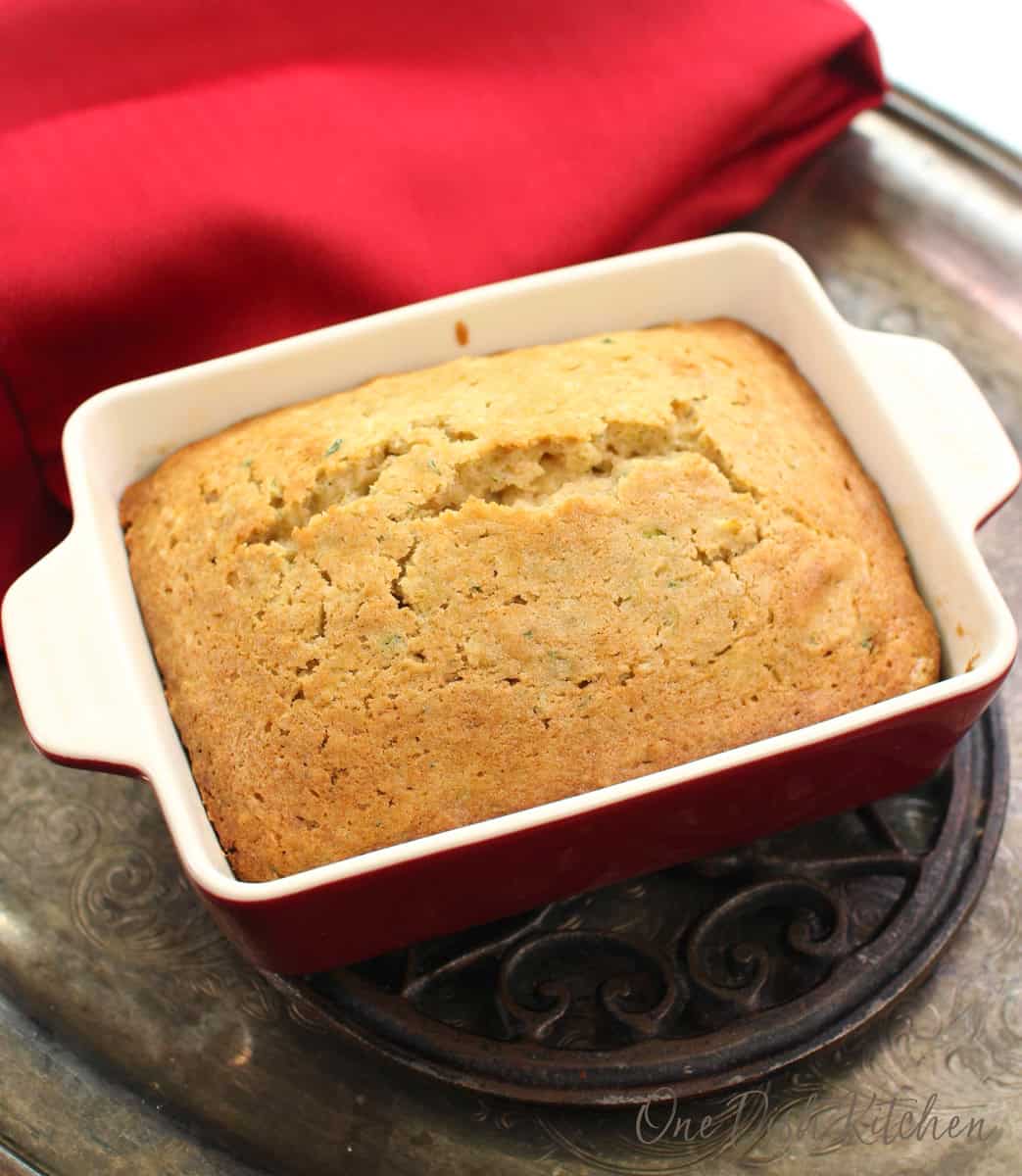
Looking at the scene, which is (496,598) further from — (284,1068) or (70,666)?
(284,1068)

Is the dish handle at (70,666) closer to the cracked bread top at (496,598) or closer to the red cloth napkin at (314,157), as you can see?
the cracked bread top at (496,598)

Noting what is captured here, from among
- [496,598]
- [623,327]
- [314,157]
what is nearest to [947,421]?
[623,327]

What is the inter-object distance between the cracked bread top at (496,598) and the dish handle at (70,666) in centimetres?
9

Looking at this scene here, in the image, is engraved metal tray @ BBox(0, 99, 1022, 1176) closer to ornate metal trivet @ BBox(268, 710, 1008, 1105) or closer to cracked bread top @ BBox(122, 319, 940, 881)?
ornate metal trivet @ BBox(268, 710, 1008, 1105)

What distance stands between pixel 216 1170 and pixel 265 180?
1029 mm

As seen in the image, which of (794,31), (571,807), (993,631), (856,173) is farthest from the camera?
(856,173)

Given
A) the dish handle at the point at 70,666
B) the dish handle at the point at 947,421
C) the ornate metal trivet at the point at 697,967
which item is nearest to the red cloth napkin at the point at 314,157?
the dish handle at the point at 70,666

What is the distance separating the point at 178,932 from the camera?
137cm

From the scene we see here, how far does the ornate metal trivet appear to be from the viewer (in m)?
1.23

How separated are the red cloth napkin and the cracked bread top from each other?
0.72 feet

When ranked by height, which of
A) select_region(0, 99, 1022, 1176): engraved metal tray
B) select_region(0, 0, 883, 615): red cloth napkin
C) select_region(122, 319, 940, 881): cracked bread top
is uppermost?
select_region(0, 0, 883, 615): red cloth napkin

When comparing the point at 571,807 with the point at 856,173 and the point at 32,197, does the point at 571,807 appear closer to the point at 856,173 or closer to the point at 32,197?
the point at 32,197

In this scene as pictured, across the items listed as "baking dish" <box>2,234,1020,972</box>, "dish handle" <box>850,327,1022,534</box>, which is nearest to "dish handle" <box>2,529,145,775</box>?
"baking dish" <box>2,234,1020,972</box>

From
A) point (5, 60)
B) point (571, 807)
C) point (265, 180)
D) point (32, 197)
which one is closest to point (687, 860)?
point (571, 807)
